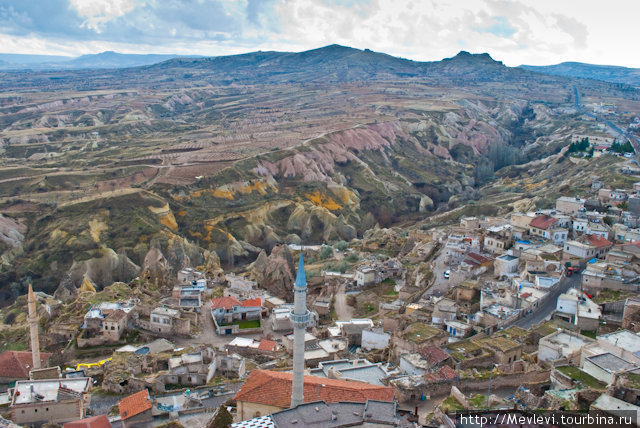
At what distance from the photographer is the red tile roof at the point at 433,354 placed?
26219 millimetres

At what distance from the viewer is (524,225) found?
45.7 m

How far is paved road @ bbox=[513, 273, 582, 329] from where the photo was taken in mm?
31672

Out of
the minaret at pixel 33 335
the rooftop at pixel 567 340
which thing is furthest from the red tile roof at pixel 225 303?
the rooftop at pixel 567 340

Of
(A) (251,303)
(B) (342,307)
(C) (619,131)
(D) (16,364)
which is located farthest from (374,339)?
(C) (619,131)

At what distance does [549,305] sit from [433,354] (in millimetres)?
10856

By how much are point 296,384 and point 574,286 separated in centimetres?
2271

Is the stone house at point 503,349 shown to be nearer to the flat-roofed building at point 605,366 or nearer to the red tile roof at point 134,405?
the flat-roofed building at point 605,366

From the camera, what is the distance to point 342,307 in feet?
142

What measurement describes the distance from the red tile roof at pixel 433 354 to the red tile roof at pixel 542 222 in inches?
825

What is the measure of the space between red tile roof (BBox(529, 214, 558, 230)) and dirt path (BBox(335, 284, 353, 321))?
656 inches

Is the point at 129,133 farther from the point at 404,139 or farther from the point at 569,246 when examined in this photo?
the point at 569,246

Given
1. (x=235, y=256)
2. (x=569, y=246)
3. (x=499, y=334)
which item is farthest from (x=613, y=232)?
(x=235, y=256)

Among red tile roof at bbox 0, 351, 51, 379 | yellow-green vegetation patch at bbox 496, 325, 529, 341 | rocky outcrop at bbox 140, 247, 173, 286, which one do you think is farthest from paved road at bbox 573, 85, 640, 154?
red tile roof at bbox 0, 351, 51, 379

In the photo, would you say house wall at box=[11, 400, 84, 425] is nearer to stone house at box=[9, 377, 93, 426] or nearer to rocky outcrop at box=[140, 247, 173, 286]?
stone house at box=[9, 377, 93, 426]
